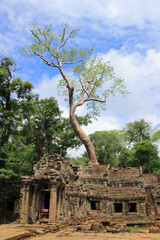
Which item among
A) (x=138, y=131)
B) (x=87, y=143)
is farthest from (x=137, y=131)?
(x=87, y=143)

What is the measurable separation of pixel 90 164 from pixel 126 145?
18538 mm

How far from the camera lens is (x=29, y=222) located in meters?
11.2

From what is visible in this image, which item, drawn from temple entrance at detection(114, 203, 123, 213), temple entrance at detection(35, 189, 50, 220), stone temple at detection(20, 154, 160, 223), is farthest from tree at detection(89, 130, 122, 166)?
temple entrance at detection(35, 189, 50, 220)

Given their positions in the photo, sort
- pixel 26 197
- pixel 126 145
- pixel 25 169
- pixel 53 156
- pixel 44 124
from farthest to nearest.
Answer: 1. pixel 126 145
2. pixel 44 124
3. pixel 25 169
4. pixel 53 156
5. pixel 26 197

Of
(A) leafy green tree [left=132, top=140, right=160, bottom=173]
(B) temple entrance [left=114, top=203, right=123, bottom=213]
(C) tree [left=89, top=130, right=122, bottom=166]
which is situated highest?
(C) tree [left=89, top=130, right=122, bottom=166]

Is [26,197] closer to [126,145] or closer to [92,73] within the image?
[92,73]

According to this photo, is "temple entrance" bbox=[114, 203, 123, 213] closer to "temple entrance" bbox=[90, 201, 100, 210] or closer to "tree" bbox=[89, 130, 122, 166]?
"temple entrance" bbox=[90, 201, 100, 210]

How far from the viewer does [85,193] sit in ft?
50.0

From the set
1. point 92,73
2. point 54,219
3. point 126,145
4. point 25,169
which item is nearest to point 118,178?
point 54,219

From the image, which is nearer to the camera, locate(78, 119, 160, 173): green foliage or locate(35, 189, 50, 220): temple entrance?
locate(35, 189, 50, 220): temple entrance

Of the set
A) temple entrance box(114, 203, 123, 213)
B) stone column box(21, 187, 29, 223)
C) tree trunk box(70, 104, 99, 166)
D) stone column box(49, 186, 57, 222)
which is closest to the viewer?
stone column box(49, 186, 57, 222)

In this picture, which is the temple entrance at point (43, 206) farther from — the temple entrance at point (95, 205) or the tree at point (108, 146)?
the tree at point (108, 146)

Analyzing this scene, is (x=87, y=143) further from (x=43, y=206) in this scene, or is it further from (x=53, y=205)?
(x=53, y=205)

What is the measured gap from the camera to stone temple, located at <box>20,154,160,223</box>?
11617 mm
